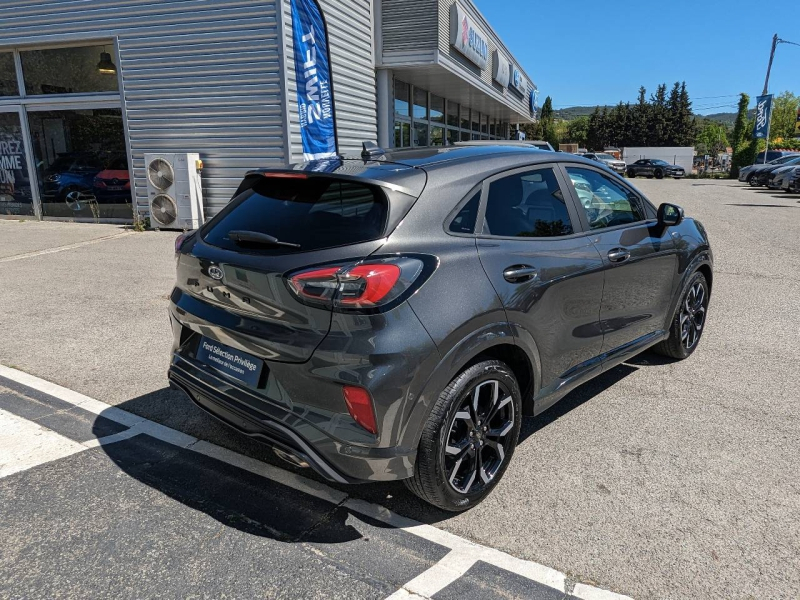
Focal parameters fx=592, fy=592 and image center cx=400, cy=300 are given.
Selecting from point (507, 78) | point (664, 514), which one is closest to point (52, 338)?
point (664, 514)

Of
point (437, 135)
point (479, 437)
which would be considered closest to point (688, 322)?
point (479, 437)

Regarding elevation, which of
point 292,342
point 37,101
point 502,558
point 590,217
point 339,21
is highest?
point 339,21

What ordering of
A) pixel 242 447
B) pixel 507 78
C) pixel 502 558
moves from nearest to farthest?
pixel 502 558
pixel 242 447
pixel 507 78

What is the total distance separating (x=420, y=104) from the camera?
17.4 metres

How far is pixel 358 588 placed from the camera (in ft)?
7.48

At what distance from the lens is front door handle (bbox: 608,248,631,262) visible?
361cm

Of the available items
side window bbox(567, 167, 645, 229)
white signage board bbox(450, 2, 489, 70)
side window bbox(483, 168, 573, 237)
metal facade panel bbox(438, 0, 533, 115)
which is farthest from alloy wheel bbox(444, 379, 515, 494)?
white signage board bbox(450, 2, 489, 70)

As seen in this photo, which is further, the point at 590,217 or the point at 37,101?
the point at 37,101

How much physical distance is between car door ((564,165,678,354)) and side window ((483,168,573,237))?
202 mm

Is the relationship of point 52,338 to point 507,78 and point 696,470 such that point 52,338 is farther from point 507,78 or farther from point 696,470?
point 507,78

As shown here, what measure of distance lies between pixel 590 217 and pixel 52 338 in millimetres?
4561

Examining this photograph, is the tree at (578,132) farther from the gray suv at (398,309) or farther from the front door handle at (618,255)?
the gray suv at (398,309)

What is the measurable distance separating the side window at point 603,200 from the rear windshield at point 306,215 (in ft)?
5.13

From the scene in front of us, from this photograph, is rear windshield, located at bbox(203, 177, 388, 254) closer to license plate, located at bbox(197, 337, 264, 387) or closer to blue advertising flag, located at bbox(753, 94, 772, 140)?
license plate, located at bbox(197, 337, 264, 387)
